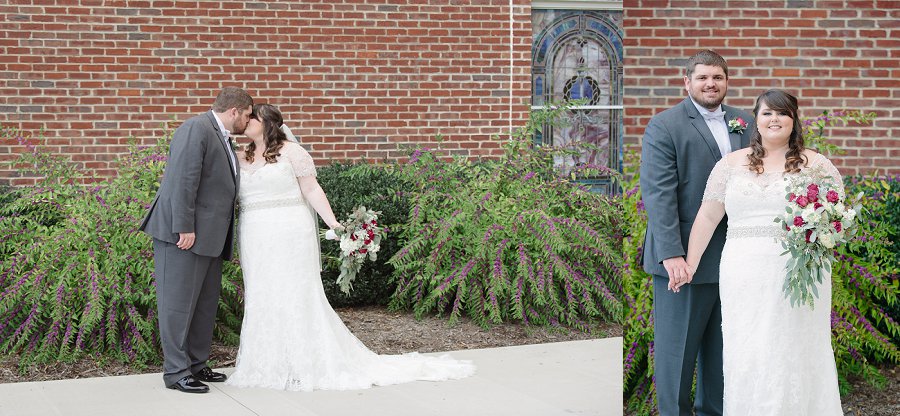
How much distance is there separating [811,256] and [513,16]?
7365 millimetres

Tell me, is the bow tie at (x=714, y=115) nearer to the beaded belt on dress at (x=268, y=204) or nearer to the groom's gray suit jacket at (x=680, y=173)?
the groom's gray suit jacket at (x=680, y=173)

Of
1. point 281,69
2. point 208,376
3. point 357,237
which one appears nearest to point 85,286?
point 208,376

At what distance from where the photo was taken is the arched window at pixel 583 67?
11500mm

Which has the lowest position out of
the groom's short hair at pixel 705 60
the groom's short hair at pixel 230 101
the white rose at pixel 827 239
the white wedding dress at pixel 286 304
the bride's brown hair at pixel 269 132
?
the white wedding dress at pixel 286 304

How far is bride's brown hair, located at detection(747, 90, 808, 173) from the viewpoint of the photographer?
4.34 meters

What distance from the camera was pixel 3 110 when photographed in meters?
10.2

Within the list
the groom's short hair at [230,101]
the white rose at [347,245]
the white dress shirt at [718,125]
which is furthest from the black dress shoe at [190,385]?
the white dress shirt at [718,125]

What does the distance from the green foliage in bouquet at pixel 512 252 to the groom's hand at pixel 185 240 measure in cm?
231

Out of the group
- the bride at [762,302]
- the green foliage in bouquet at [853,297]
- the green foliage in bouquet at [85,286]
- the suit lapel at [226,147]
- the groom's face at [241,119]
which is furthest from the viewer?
the green foliage in bouquet at [85,286]

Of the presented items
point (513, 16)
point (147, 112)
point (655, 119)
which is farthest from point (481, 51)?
point (655, 119)

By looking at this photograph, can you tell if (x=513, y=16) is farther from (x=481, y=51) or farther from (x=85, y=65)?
(x=85, y=65)

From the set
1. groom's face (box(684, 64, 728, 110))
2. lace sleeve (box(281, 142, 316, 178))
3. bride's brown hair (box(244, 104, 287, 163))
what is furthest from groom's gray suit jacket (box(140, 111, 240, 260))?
groom's face (box(684, 64, 728, 110))

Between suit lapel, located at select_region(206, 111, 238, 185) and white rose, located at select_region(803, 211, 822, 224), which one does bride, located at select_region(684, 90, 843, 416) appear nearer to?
white rose, located at select_region(803, 211, 822, 224)

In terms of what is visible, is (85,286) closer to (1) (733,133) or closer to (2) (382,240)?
(2) (382,240)
